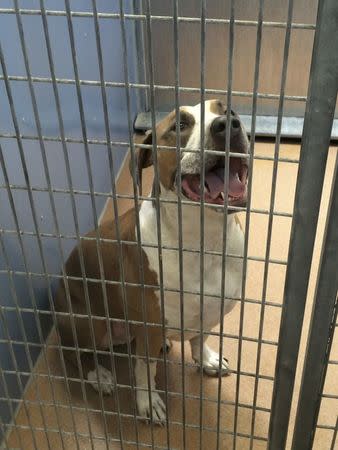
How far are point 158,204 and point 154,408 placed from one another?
82cm

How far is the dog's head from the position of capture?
3.20 feet

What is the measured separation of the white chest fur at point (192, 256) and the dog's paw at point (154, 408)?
0.29 metres

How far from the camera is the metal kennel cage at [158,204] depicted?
75 cm

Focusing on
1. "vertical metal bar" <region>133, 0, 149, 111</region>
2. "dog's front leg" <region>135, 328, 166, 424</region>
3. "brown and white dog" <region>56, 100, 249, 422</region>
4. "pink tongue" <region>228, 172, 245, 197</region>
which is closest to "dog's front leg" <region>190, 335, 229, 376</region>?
"brown and white dog" <region>56, 100, 249, 422</region>

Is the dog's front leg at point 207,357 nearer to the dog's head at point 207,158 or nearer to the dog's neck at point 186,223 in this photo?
the dog's neck at point 186,223

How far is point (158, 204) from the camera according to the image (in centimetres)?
86

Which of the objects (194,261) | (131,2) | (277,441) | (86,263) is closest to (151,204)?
(194,261)

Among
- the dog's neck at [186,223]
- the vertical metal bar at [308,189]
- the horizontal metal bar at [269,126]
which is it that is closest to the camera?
the vertical metal bar at [308,189]

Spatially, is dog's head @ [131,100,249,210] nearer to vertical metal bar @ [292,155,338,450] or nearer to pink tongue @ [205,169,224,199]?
pink tongue @ [205,169,224,199]

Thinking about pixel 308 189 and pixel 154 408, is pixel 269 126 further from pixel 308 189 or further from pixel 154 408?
pixel 308 189

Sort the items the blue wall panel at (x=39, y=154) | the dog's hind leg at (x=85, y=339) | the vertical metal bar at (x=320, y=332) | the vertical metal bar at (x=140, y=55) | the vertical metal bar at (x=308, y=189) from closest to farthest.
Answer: the vertical metal bar at (x=308, y=189)
the vertical metal bar at (x=320, y=332)
the blue wall panel at (x=39, y=154)
the dog's hind leg at (x=85, y=339)
the vertical metal bar at (x=140, y=55)

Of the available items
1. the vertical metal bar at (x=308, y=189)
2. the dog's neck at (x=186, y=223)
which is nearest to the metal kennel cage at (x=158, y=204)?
the vertical metal bar at (x=308, y=189)

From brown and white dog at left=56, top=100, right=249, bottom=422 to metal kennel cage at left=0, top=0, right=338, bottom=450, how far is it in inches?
2.3

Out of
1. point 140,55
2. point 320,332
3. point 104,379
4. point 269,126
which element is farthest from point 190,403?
point 140,55
